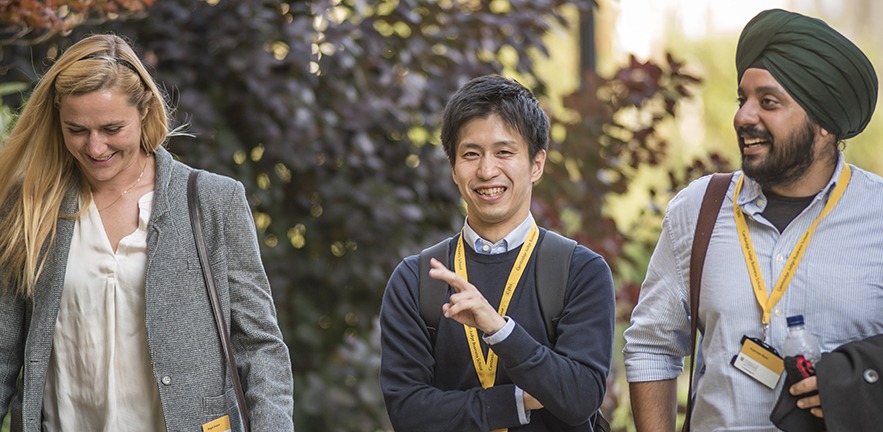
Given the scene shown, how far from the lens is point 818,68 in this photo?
2914 millimetres

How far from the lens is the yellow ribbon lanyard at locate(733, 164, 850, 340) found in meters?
2.91

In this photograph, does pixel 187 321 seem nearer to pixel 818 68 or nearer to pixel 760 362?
pixel 760 362

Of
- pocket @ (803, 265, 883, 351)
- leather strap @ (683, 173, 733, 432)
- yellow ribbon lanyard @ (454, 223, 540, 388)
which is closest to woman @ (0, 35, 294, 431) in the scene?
yellow ribbon lanyard @ (454, 223, 540, 388)

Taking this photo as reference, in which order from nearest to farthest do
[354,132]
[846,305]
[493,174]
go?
[846,305]
[493,174]
[354,132]

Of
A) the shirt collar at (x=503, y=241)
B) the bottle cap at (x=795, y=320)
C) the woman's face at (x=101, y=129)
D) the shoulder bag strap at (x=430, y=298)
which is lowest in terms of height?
the bottle cap at (x=795, y=320)

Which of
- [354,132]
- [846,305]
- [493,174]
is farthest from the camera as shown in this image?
[354,132]

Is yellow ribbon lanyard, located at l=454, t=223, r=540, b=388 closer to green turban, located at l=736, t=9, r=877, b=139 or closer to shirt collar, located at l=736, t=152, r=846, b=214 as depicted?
shirt collar, located at l=736, t=152, r=846, b=214

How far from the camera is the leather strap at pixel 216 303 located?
3.01 meters

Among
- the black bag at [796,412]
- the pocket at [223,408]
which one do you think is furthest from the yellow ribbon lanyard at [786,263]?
the pocket at [223,408]

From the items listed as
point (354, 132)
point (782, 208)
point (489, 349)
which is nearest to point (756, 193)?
point (782, 208)

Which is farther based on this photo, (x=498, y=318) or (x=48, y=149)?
(x=48, y=149)

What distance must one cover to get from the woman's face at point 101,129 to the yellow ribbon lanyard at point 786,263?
154 centimetres

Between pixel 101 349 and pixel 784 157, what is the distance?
171 cm

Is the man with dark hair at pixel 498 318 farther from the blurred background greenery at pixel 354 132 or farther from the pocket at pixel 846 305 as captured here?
the blurred background greenery at pixel 354 132
